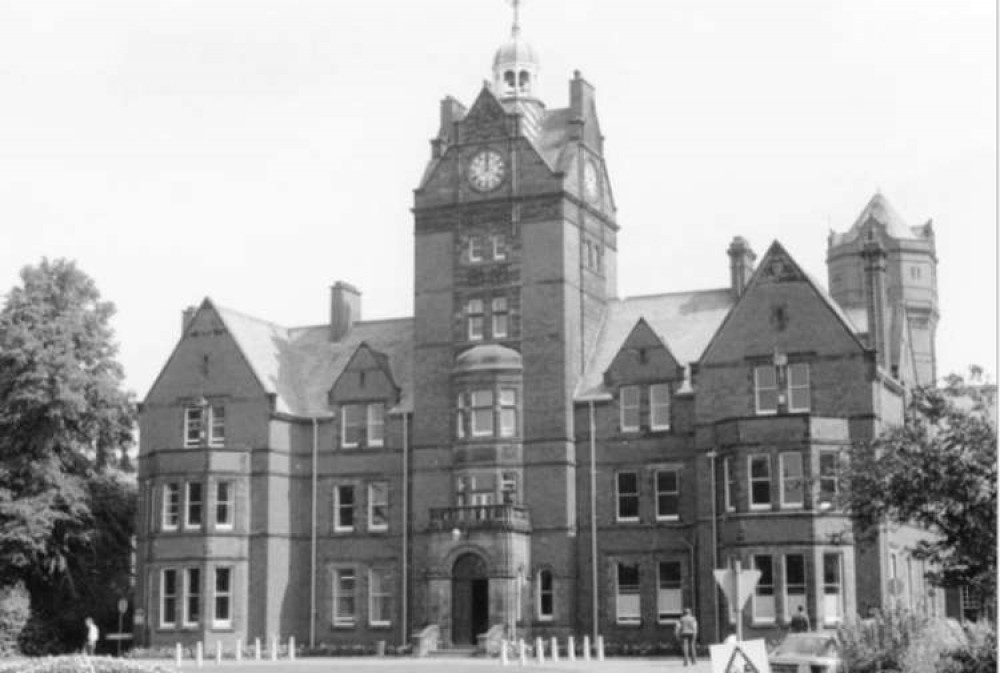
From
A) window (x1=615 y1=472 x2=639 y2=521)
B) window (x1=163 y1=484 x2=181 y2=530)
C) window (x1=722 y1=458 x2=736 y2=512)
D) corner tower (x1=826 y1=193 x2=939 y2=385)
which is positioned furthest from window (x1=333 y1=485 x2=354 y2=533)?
corner tower (x1=826 y1=193 x2=939 y2=385)

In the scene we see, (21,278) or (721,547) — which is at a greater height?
(21,278)

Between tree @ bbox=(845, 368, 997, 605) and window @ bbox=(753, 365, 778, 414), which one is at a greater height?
window @ bbox=(753, 365, 778, 414)

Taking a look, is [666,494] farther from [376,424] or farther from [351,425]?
[351,425]

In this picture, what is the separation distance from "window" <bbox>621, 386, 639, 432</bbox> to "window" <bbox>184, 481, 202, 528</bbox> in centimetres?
1638

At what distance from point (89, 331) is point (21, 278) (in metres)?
3.37

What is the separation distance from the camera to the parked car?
108 ft

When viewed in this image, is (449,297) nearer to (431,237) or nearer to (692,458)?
(431,237)

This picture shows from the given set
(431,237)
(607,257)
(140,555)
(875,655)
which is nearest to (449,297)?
(431,237)

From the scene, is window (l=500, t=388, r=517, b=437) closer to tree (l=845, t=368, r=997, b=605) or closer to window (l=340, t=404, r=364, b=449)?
window (l=340, t=404, r=364, b=449)

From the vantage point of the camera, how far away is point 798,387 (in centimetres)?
5375

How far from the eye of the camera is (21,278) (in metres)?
62.9

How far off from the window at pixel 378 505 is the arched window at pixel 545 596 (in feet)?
22.9

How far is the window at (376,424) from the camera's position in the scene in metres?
61.7

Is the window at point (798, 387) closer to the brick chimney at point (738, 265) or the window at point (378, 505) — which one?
the brick chimney at point (738, 265)
